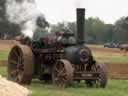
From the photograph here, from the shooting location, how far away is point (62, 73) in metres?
19.4

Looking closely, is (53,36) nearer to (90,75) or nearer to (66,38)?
(66,38)

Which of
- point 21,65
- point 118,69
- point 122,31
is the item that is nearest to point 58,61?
point 21,65

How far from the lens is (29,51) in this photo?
68.7ft

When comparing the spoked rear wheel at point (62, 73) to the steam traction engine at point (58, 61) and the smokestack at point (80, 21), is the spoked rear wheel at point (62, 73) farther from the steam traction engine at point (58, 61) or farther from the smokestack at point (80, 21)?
the smokestack at point (80, 21)

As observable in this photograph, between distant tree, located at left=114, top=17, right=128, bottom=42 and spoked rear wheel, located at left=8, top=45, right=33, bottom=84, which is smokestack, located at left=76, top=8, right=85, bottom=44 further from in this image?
distant tree, located at left=114, top=17, right=128, bottom=42

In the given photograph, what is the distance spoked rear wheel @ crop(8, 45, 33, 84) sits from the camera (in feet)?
68.0

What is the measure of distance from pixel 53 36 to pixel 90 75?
2.38 m

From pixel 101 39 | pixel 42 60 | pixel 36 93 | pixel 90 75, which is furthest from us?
pixel 101 39

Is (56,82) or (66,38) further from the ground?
(66,38)

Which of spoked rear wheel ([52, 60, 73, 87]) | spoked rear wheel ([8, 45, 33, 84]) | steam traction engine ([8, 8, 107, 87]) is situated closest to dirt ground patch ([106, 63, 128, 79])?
steam traction engine ([8, 8, 107, 87])

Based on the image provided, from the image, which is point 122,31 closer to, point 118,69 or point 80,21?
point 118,69

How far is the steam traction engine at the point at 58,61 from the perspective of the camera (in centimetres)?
1956

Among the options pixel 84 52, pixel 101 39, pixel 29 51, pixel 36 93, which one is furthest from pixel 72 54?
pixel 101 39

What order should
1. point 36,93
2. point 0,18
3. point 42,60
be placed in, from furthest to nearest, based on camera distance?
point 0,18 < point 42,60 < point 36,93
